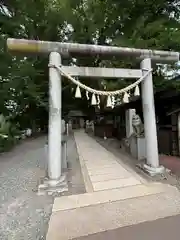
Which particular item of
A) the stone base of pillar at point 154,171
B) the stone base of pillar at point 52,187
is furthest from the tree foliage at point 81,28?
the stone base of pillar at point 52,187

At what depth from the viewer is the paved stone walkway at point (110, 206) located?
2.74 meters

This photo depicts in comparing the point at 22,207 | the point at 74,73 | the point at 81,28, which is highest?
the point at 81,28

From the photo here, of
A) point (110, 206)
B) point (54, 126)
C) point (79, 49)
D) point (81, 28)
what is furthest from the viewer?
point (81, 28)

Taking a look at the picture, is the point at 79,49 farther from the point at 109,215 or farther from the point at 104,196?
the point at 109,215

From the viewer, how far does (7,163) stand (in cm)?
691

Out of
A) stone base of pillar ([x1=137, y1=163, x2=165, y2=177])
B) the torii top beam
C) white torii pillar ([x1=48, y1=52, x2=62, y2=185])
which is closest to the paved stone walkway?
stone base of pillar ([x1=137, y1=163, x2=165, y2=177])

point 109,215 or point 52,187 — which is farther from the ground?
point 52,187

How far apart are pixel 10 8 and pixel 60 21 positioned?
160 inches

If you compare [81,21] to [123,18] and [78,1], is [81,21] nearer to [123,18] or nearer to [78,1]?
[78,1]

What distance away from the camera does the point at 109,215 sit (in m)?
3.02

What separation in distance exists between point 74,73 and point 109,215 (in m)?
3.17

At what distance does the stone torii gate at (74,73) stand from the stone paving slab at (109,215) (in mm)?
1255

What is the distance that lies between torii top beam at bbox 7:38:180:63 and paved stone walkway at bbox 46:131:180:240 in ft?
10.3

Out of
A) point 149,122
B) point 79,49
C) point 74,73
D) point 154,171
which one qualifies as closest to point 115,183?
point 154,171
